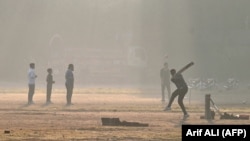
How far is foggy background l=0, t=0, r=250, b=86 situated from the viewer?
76125 millimetres

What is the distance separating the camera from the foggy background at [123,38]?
2997 inches

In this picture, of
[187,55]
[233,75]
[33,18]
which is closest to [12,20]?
[33,18]

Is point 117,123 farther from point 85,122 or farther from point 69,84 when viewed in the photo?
point 69,84

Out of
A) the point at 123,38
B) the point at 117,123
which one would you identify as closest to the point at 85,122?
the point at 117,123

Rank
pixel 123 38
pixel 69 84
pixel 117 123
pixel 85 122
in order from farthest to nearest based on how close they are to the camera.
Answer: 1. pixel 123 38
2. pixel 69 84
3. pixel 85 122
4. pixel 117 123

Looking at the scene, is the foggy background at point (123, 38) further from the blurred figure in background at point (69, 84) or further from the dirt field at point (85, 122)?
the dirt field at point (85, 122)

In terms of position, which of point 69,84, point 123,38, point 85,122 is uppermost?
point 123,38

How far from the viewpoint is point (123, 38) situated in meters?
A: 83.9

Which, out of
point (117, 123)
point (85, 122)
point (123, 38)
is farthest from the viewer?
point (123, 38)

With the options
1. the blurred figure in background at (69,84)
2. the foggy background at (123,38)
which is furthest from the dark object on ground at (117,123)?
the foggy background at (123,38)

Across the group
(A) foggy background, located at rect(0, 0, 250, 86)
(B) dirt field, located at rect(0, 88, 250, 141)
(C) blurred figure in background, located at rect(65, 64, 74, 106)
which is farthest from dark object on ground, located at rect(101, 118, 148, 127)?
(A) foggy background, located at rect(0, 0, 250, 86)

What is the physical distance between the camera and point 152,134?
749 inches

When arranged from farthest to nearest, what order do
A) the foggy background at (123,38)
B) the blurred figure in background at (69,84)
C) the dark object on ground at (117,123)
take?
the foggy background at (123,38) → the blurred figure in background at (69,84) → the dark object on ground at (117,123)

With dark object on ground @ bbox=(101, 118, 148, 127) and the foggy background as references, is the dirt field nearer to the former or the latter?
dark object on ground @ bbox=(101, 118, 148, 127)
